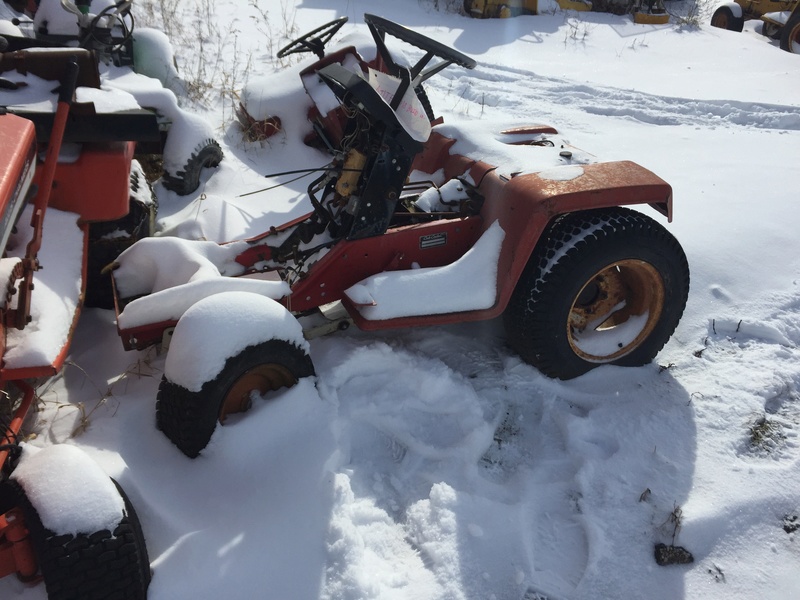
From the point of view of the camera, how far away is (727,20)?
36.1 feet

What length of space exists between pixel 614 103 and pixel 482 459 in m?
5.02

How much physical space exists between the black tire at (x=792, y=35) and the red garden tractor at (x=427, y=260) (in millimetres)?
8905

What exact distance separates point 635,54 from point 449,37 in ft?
8.34

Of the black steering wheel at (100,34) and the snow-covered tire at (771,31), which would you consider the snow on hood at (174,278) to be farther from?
the snow-covered tire at (771,31)

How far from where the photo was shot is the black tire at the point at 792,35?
951 cm

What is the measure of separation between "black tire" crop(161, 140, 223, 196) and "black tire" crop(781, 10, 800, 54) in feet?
30.8

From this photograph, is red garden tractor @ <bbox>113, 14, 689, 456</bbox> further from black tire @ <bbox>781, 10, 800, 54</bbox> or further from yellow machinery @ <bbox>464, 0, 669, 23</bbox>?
black tire @ <bbox>781, 10, 800, 54</bbox>

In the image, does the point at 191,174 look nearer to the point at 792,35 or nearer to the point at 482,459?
the point at 482,459

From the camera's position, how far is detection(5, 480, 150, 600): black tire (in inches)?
62.7

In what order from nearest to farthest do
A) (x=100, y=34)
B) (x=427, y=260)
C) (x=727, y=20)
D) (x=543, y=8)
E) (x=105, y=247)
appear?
(x=427, y=260), (x=105, y=247), (x=100, y=34), (x=543, y=8), (x=727, y=20)

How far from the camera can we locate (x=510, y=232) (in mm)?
2680

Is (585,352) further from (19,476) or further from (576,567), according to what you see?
(19,476)

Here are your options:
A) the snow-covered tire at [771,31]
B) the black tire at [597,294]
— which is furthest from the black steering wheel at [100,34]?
the snow-covered tire at [771,31]

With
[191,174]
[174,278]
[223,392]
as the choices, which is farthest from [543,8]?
[223,392]
